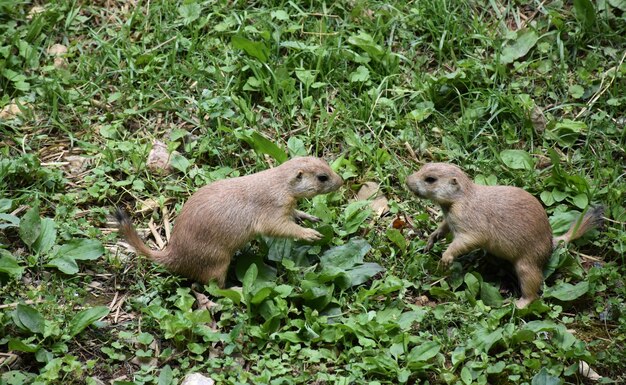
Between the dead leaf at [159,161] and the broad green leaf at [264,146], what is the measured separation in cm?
65

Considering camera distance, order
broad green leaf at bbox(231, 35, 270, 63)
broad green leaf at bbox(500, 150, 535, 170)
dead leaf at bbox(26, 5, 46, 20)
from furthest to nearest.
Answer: dead leaf at bbox(26, 5, 46, 20) < broad green leaf at bbox(231, 35, 270, 63) < broad green leaf at bbox(500, 150, 535, 170)

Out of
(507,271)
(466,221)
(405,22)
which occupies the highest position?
(405,22)

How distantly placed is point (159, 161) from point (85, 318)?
6.05ft

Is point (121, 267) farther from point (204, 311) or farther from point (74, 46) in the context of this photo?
point (74, 46)

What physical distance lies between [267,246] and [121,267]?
103 centimetres

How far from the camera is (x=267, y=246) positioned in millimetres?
6297

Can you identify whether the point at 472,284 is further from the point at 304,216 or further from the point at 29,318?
the point at 29,318

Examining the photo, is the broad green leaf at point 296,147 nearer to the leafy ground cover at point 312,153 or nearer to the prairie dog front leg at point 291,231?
the leafy ground cover at point 312,153

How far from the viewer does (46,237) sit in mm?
6113

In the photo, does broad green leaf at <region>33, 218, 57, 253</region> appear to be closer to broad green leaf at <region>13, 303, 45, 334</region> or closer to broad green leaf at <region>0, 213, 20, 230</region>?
broad green leaf at <region>0, 213, 20, 230</region>

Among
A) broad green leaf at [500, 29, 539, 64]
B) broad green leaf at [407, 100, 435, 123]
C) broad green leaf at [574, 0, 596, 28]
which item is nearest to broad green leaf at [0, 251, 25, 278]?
broad green leaf at [407, 100, 435, 123]

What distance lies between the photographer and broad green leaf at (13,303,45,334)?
539 cm

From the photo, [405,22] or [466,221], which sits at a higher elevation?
[405,22]

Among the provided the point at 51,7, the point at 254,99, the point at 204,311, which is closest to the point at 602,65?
the point at 254,99
